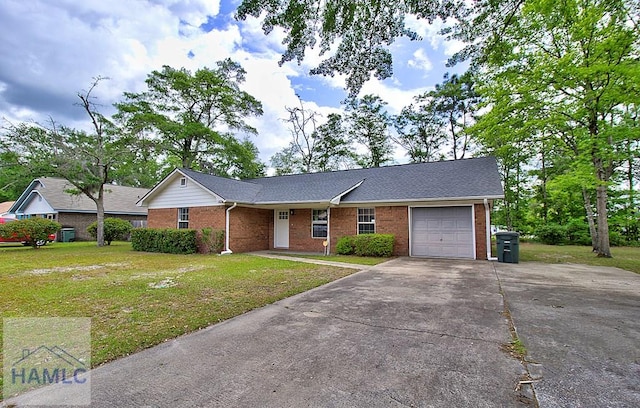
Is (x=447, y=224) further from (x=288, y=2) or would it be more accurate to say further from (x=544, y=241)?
(x=544, y=241)

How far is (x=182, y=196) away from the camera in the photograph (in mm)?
15477

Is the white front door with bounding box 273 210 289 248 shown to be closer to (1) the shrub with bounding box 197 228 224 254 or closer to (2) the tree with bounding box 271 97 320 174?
(1) the shrub with bounding box 197 228 224 254

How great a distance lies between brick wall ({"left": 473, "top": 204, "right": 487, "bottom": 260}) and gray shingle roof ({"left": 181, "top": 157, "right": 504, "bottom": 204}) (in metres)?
0.83

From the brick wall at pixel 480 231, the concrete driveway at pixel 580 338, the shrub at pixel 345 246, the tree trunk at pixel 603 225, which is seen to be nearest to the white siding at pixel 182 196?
the shrub at pixel 345 246

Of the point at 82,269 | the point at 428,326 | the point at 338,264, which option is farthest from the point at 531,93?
the point at 82,269

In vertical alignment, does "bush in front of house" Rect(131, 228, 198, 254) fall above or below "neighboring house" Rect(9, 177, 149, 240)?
below

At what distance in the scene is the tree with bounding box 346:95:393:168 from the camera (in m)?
27.5

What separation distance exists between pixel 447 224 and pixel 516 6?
8.53 metres

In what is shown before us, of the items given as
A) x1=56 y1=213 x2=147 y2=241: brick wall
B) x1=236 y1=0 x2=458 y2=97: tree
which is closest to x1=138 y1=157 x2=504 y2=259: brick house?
x1=236 y1=0 x2=458 y2=97: tree

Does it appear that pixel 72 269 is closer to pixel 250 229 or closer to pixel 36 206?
pixel 250 229

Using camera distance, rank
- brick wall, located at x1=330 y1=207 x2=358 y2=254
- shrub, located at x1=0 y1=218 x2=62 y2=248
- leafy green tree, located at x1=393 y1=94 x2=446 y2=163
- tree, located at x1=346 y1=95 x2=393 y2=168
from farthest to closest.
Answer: tree, located at x1=346 y1=95 x2=393 y2=168, leafy green tree, located at x1=393 y1=94 x2=446 y2=163, shrub, located at x1=0 y1=218 x2=62 y2=248, brick wall, located at x1=330 y1=207 x2=358 y2=254

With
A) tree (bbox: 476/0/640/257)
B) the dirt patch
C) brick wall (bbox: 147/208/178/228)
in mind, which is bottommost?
the dirt patch

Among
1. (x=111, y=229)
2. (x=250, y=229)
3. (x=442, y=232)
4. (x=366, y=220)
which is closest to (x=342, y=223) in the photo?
(x=366, y=220)

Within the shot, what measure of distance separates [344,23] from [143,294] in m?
6.62
